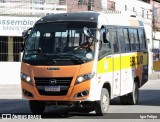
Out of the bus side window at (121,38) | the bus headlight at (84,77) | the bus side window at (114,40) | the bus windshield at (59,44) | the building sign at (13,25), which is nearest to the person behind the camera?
the bus headlight at (84,77)

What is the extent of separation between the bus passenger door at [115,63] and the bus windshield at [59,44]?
142cm

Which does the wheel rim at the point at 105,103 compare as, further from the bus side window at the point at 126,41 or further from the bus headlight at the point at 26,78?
the bus side window at the point at 126,41

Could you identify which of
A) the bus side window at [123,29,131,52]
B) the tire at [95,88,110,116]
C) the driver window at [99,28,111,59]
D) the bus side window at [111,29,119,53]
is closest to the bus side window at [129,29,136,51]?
the bus side window at [123,29,131,52]

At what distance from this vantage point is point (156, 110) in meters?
14.7

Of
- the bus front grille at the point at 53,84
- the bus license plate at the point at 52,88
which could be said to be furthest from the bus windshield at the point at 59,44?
the bus license plate at the point at 52,88

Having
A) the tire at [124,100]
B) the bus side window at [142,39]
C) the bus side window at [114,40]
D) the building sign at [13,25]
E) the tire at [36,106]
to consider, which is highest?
the bus side window at [114,40]

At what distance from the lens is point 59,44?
13.1 m

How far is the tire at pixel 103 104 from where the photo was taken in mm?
13048

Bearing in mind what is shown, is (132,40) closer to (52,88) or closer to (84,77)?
(84,77)

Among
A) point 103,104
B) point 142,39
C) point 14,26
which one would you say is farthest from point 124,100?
point 14,26

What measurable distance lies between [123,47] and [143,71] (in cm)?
264

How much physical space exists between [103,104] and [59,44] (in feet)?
6.63

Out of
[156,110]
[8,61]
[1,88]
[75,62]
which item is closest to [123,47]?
[156,110]

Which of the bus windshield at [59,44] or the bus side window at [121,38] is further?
the bus side window at [121,38]
